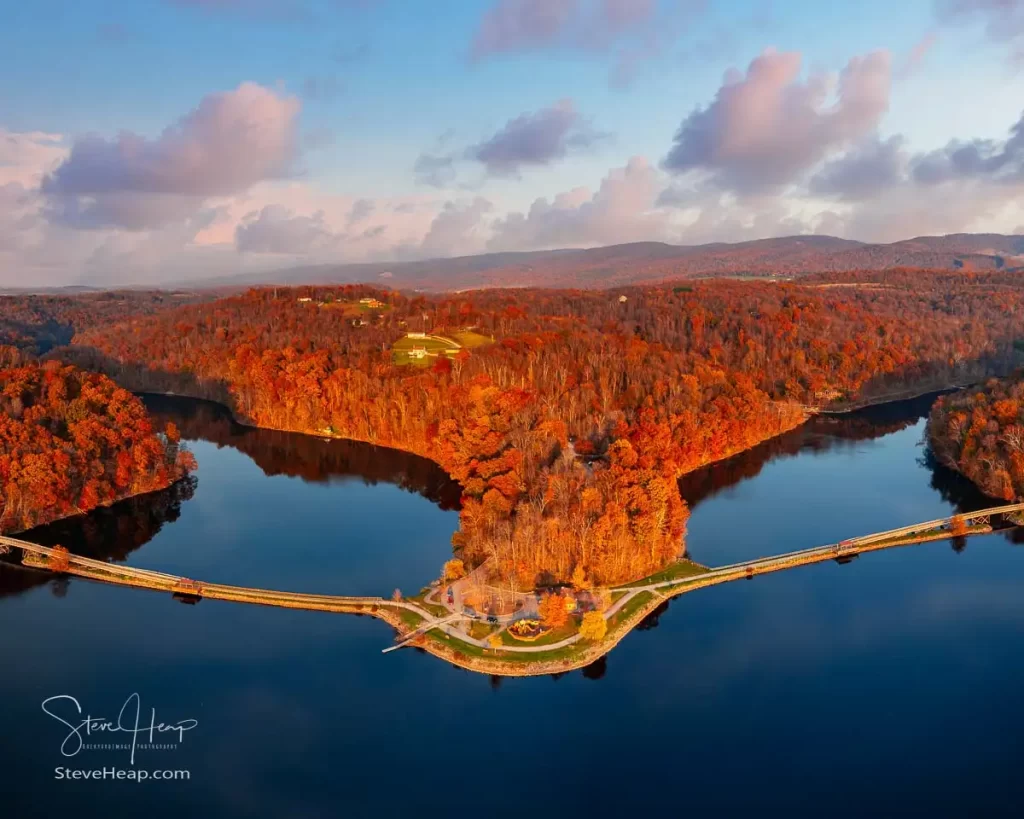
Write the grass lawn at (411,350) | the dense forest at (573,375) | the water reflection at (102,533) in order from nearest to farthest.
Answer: the water reflection at (102,533) < the dense forest at (573,375) < the grass lawn at (411,350)

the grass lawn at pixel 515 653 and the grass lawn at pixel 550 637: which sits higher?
the grass lawn at pixel 550 637

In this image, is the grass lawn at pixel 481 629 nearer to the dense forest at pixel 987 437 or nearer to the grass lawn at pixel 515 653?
the grass lawn at pixel 515 653

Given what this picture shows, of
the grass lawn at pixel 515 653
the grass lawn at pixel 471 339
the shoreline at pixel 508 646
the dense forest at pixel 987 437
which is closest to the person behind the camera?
the grass lawn at pixel 515 653

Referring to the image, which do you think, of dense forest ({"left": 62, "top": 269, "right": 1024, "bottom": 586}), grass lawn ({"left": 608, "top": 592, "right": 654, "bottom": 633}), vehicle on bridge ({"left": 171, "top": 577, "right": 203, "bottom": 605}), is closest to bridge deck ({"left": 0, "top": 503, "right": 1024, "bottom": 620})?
vehicle on bridge ({"left": 171, "top": 577, "right": 203, "bottom": 605})

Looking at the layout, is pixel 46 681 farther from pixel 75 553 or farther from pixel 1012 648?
pixel 1012 648

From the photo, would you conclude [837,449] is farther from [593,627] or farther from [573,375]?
[593,627]

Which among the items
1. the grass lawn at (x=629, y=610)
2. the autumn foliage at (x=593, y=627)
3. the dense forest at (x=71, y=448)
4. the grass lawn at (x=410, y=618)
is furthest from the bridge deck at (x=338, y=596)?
the autumn foliage at (x=593, y=627)
